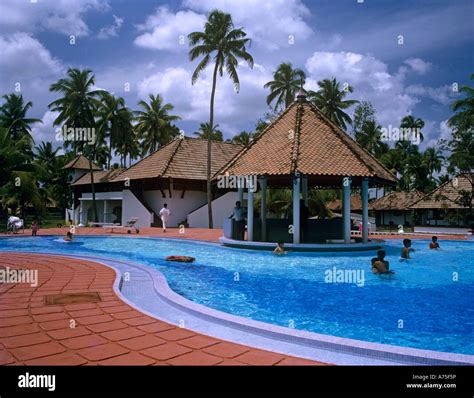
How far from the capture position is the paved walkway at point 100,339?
138 inches

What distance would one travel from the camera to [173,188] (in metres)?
29.4

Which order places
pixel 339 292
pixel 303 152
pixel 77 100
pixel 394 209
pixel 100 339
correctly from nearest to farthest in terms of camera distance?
pixel 100 339 → pixel 339 292 → pixel 303 152 → pixel 77 100 → pixel 394 209

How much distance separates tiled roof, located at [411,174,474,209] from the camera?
105 ft

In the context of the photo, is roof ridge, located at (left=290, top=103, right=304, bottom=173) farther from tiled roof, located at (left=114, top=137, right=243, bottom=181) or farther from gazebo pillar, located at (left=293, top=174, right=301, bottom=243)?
tiled roof, located at (left=114, top=137, right=243, bottom=181)

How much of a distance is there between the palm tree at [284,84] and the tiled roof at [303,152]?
21.3 metres

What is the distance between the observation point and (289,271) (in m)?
10.8

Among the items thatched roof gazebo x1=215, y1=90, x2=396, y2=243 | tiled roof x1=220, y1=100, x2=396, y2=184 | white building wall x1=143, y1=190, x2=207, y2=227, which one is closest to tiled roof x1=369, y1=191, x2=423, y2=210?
white building wall x1=143, y1=190, x2=207, y2=227

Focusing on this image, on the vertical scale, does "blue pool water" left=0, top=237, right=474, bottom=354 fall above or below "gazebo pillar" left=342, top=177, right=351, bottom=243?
below

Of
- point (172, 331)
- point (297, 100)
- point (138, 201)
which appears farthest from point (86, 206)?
point (172, 331)

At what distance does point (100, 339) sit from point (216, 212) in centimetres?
2610

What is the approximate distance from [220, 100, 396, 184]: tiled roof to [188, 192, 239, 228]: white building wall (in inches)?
493

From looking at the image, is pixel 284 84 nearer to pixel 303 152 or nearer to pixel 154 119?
pixel 154 119

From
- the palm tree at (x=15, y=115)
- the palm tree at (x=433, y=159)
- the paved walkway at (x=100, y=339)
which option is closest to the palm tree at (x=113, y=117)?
the palm tree at (x=15, y=115)

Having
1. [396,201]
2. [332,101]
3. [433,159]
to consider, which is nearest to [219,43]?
[332,101]
